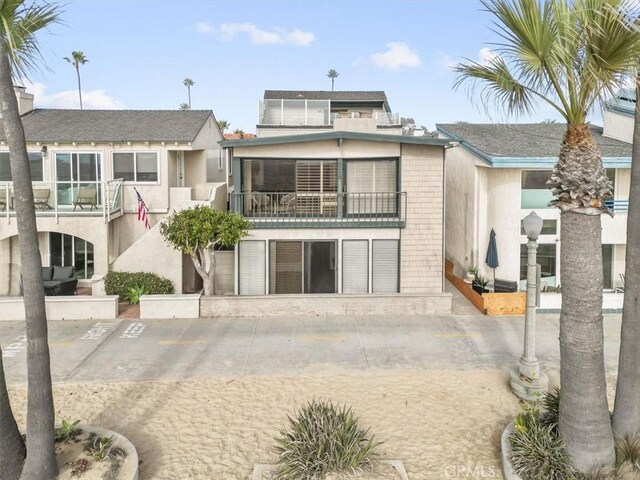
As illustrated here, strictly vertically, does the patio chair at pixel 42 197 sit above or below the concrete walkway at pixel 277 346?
above

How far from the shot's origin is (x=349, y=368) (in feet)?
45.0

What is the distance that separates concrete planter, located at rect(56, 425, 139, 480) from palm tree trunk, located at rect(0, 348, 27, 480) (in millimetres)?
1444

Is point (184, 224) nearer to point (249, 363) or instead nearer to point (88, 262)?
point (249, 363)

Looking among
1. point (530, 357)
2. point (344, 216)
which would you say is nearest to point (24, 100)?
point (344, 216)

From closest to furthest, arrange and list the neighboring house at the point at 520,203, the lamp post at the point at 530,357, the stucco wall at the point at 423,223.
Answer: the lamp post at the point at 530,357, the stucco wall at the point at 423,223, the neighboring house at the point at 520,203

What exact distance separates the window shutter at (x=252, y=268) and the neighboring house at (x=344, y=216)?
0.04m

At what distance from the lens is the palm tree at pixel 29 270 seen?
25.1ft

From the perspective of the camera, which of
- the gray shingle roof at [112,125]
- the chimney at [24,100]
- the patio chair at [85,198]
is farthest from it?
the chimney at [24,100]

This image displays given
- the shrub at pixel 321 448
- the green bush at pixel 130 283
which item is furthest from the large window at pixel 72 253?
the shrub at pixel 321 448

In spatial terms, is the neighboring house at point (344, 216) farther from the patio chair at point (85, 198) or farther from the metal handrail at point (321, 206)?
the patio chair at point (85, 198)

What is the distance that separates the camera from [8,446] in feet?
26.3

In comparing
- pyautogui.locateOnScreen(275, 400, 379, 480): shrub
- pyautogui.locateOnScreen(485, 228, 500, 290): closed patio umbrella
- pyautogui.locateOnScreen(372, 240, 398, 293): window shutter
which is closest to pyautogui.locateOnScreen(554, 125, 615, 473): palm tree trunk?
pyautogui.locateOnScreen(275, 400, 379, 480): shrub

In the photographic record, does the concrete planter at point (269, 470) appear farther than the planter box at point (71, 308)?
No

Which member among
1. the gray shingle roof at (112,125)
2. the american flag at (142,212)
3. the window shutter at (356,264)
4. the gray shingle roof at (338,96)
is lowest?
the window shutter at (356,264)
